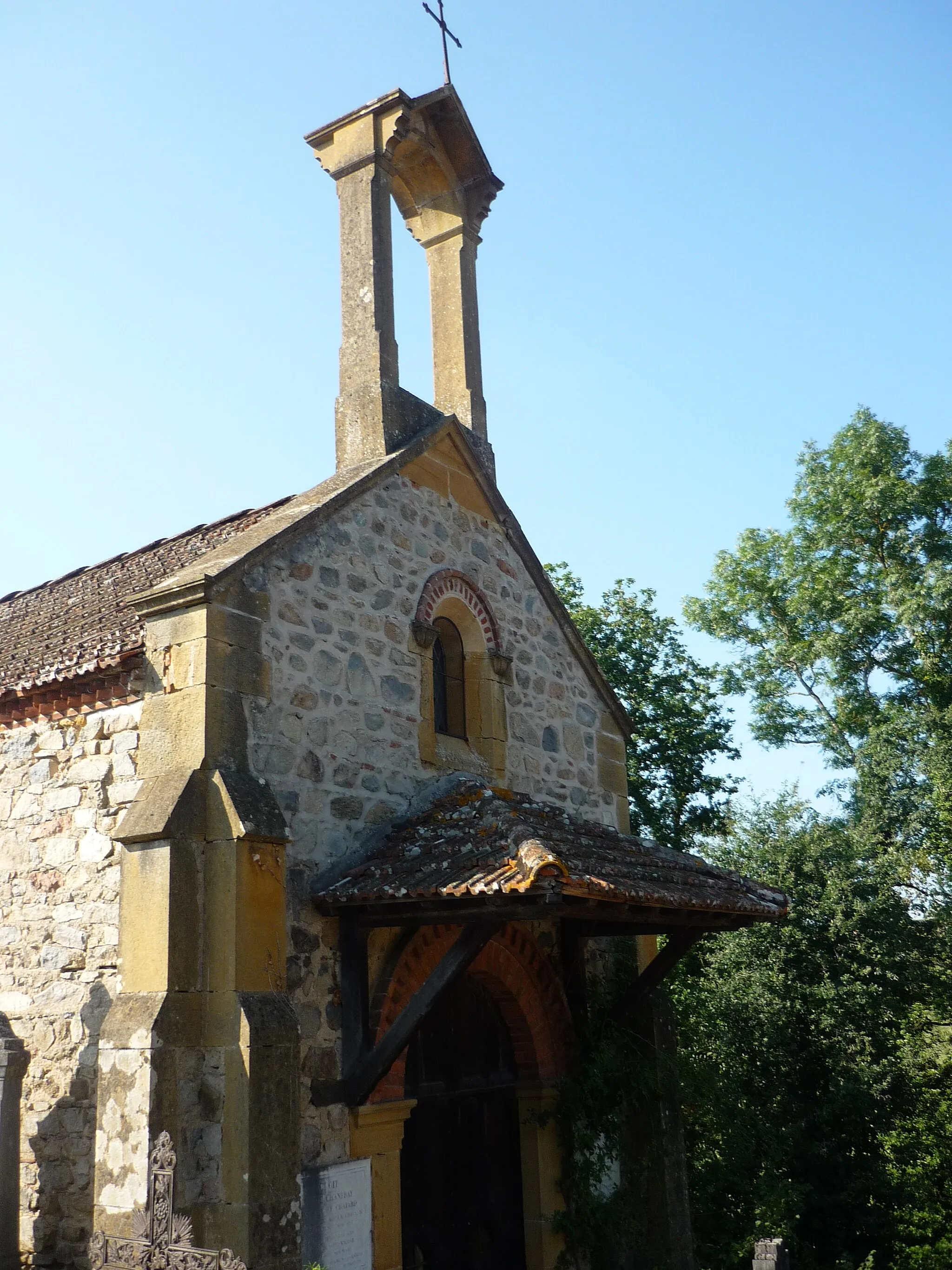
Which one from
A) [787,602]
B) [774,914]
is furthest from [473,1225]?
[787,602]

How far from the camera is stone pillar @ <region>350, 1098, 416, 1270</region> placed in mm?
6570

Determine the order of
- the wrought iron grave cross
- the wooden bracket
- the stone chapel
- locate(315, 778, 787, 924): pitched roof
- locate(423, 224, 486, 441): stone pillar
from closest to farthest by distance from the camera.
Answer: the wrought iron grave cross → the stone chapel → locate(315, 778, 787, 924): pitched roof → the wooden bracket → locate(423, 224, 486, 441): stone pillar

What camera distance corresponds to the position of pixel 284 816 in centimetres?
667

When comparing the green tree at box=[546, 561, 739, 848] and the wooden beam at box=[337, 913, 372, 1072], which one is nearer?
the wooden beam at box=[337, 913, 372, 1072]

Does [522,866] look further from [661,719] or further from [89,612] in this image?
[661,719]

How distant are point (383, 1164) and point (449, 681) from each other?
3705mm

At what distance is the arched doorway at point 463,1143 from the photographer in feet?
24.5

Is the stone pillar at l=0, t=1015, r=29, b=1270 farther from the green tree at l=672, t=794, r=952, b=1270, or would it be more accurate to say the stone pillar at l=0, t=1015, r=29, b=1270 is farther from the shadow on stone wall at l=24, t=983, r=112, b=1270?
the green tree at l=672, t=794, r=952, b=1270

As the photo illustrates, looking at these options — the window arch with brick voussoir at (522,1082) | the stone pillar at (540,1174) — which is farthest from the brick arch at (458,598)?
the stone pillar at (540,1174)

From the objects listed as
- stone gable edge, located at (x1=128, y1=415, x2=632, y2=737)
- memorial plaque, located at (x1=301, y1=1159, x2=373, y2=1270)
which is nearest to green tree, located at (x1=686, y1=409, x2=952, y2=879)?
stone gable edge, located at (x1=128, y1=415, x2=632, y2=737)

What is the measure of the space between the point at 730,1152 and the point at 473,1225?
365 cm

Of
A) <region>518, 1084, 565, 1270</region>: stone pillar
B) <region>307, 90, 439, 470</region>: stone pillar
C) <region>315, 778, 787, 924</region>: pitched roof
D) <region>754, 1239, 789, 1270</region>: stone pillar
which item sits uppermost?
<region>307, 90, 439, 470</region>: stone pillar

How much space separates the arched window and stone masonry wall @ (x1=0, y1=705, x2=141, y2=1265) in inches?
108

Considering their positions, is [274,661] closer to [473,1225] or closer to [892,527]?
[473,1225]
